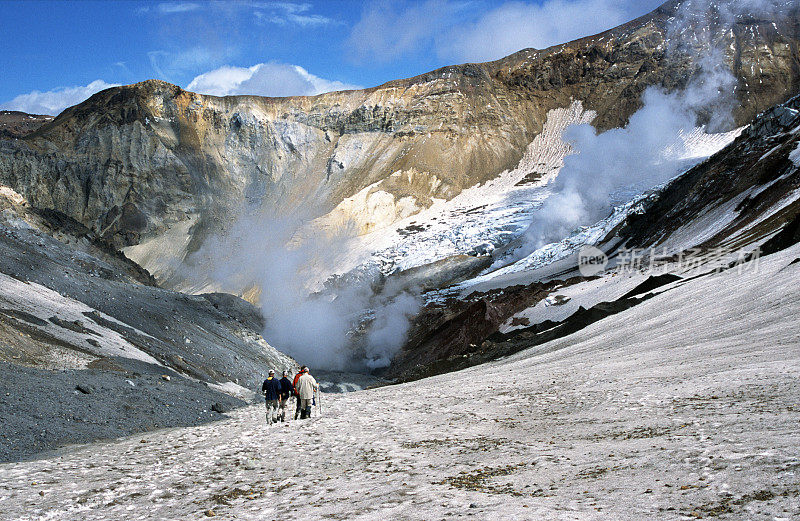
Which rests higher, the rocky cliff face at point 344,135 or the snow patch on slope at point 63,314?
the rocky cliff face at point 344,135

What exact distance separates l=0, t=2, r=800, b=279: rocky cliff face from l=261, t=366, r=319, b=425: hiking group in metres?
94.1

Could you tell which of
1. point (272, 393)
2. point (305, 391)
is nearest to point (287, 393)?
point (272, 393)

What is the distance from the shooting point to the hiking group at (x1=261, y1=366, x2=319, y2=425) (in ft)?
55.5

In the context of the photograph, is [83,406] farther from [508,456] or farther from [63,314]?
[63,314]

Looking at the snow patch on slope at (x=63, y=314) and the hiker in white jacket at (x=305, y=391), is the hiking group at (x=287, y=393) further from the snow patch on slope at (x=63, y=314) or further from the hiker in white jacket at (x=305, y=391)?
the snow patch on slope at (x=63, y=314)

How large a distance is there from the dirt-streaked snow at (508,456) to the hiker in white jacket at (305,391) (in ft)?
1.96

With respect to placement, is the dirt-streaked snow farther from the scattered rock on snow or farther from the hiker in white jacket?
the scattered rock on snow

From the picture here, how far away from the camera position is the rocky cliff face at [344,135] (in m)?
115

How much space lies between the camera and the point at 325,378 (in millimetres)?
48375

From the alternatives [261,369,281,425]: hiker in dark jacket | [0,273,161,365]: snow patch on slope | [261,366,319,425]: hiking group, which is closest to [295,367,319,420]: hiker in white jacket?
[261,366,319,425]: hiking group

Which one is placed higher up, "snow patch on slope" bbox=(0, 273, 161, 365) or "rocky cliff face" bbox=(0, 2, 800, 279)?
"rocky cliff face" bbox=(0, 2, 800, 279)

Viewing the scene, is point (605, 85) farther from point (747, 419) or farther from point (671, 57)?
point (747, 419)

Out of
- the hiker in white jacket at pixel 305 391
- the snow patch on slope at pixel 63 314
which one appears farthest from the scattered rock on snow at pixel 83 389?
the snow patch on slope at pixel 63 314

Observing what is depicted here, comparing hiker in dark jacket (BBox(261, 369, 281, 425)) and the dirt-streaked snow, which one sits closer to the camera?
the dirt-streaked snow
